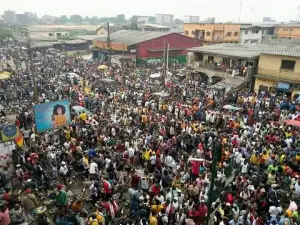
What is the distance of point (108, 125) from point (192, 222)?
31.2ft

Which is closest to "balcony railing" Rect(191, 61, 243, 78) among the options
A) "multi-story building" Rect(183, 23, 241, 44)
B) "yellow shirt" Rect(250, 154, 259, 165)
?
"yellow shirt" Rect(250, 154, 259, 165)

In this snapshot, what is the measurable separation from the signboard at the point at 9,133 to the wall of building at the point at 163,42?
1173 inches

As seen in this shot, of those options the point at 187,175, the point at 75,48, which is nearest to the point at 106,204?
the point at 187,175

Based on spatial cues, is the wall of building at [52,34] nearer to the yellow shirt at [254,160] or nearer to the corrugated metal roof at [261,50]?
the corrugated metal roof at [261,50]

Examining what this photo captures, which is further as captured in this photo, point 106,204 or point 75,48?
point 75,48

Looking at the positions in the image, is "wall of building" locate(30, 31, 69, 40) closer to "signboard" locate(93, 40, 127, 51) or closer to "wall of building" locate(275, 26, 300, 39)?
"signboard" locate(93, 40, 127, 51)

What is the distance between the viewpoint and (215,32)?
46594mm

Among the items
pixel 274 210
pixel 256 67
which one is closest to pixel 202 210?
pixel 274 210

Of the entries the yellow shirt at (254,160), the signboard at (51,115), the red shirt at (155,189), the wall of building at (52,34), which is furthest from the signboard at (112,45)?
the red shirt at (155,189)

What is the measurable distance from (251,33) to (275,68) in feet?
102

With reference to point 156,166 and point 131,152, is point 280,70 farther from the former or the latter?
point 131,152

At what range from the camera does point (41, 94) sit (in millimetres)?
23750

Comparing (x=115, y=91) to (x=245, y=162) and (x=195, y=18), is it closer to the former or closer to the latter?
(x=245, y=162)

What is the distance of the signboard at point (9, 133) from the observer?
1212cm
